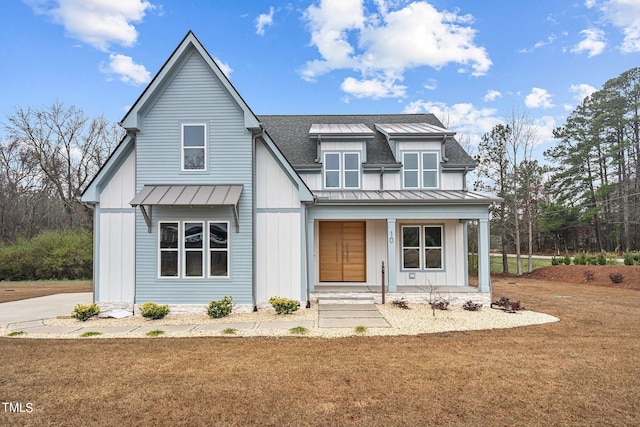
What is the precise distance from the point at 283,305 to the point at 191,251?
10.8 ft

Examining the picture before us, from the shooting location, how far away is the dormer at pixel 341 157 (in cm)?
1299

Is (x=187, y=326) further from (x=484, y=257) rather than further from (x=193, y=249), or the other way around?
(x=484, y=257)

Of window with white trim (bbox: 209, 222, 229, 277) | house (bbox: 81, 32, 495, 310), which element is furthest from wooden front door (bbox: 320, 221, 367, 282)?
window with white trim (bbox: 209, 222, 229, 277)

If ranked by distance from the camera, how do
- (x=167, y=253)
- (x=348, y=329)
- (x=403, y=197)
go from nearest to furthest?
(x=348, y=329) < (x=167, y=253) < (x=403, y=197)

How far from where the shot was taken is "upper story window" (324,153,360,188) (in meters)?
13.0

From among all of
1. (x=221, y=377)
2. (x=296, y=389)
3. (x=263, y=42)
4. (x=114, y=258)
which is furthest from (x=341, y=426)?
(x=263, y=42)

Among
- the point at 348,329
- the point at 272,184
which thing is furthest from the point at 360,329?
the point at 272,184

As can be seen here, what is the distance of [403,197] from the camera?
37.8ft

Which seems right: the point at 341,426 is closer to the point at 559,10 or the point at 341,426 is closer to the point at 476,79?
the point at 559,10

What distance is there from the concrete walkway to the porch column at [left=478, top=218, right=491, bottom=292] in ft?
13.0

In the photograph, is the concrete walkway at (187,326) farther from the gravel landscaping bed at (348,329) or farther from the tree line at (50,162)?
the tree line at (50,162)

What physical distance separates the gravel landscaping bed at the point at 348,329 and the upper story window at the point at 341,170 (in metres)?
5.03

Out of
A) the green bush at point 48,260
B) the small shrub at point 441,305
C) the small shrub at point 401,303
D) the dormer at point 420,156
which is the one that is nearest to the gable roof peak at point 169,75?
the dormer at point 420,156

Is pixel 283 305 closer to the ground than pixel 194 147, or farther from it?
closer to the ground
